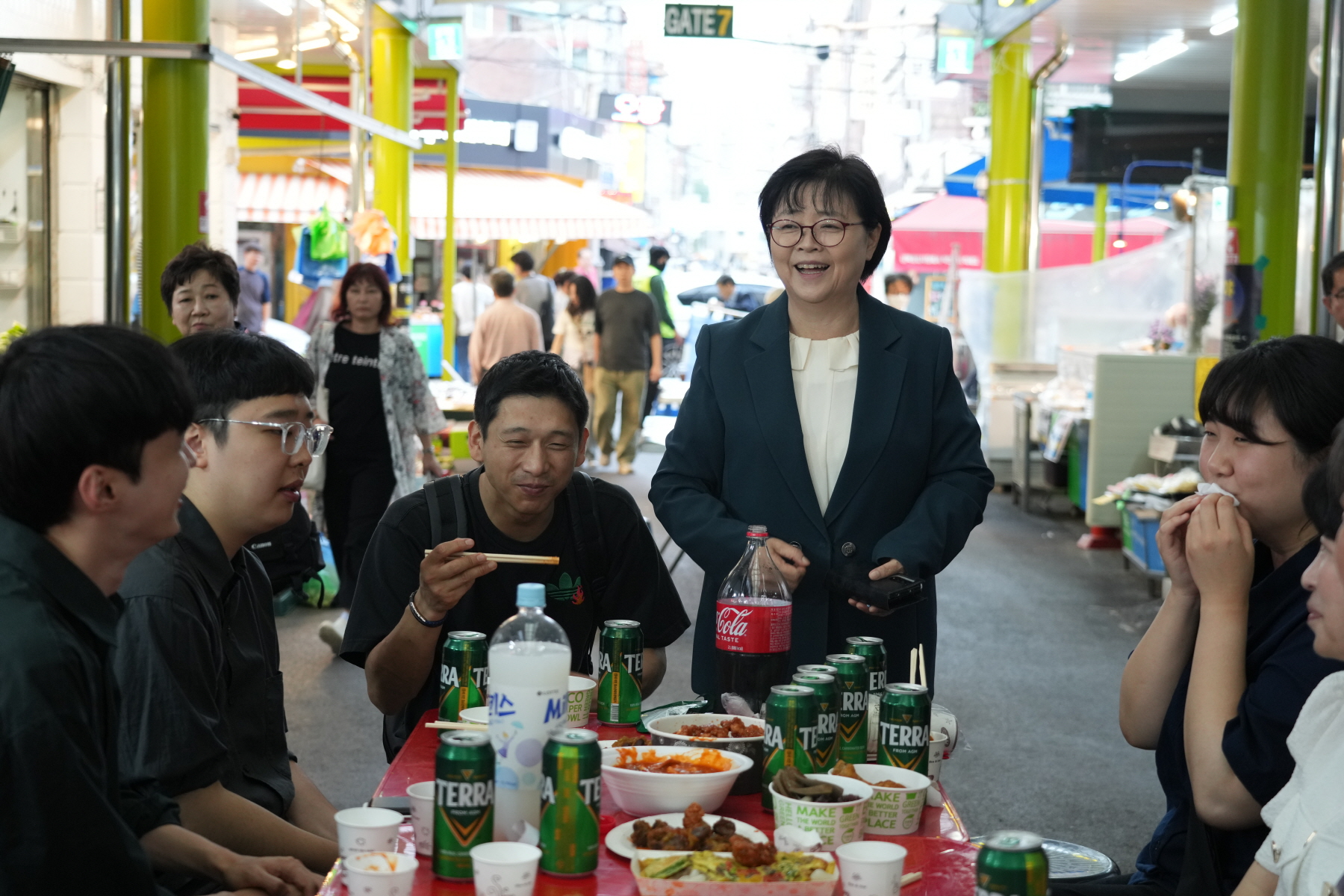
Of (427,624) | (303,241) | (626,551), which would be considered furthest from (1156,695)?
(303,241)

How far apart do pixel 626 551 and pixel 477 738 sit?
1295 millimetres

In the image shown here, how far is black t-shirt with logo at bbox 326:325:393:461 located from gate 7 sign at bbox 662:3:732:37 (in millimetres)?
6237

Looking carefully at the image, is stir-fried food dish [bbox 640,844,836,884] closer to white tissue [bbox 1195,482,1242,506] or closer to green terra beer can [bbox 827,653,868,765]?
green terra beer can [bbox 827,653,868,765]

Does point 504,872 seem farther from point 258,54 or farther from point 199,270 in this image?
point 258,54

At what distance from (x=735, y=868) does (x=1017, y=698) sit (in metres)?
4.38

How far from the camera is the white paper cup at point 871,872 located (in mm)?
1611

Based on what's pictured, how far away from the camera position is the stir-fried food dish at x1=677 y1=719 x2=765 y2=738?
216cm

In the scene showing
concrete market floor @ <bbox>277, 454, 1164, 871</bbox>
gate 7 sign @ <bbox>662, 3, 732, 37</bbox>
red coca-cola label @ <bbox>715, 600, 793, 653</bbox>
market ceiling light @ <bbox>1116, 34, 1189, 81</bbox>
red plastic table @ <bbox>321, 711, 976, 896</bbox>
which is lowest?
concrete market floor @ <bbox>277, 454, 1164, 871</bbox>

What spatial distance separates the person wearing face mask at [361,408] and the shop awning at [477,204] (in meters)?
10.4

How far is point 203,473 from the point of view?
2316mm

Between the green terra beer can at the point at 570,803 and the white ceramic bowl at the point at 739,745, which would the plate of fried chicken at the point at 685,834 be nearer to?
the green terra beer can at the point at 570,803

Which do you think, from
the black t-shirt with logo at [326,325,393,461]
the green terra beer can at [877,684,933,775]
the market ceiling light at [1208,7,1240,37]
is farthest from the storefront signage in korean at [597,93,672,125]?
the green terra beer can at [877,684,933,775]

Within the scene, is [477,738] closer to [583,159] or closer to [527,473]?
[527,473]

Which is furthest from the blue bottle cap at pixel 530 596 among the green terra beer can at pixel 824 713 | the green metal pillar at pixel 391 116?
the green metal pillar at pixel 391 116
